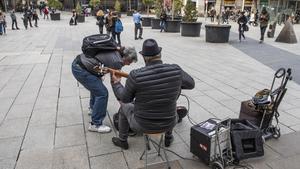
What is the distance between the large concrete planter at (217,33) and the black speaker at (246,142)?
10.4m

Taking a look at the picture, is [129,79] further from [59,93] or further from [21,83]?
[21,83]

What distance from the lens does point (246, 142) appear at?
3.46m

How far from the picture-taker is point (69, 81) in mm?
6809

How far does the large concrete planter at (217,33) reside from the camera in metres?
13.2

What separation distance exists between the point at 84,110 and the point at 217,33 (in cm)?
990

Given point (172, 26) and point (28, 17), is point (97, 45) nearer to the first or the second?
point (172, 26)

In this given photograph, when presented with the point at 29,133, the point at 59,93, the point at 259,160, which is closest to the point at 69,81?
the point at 59,93

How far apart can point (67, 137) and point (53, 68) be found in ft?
15.2

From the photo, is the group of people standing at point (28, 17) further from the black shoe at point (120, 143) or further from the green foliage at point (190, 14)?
the black shoe at point (120, 143)

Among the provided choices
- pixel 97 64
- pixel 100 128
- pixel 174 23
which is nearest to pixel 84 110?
pixel 100 128

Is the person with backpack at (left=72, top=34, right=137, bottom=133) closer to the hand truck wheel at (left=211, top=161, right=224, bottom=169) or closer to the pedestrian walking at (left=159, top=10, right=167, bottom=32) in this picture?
the hand truck wheel at (left=211, top=161, right=224, bottom=169)

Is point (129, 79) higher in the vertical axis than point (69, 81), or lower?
higher

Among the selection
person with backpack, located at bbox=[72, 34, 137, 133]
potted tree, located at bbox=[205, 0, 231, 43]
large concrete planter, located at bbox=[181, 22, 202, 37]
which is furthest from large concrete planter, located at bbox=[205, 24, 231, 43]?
person with backpack, located at bbox=[72, 34, 137, 133]

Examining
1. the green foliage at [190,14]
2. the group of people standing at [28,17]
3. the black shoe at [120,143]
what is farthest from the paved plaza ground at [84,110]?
the group of people standing at [28,17]
